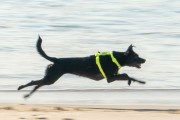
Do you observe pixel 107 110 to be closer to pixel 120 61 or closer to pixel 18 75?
pixel 120 61

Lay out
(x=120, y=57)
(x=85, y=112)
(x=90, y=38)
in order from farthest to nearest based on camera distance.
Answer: (x=90, y=38)
(x=120, y=57)
(x=85, y=112)

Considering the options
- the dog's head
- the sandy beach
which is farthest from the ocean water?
the dog's head

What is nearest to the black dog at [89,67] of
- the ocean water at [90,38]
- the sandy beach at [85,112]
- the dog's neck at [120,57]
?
the dog's neck at [120,57]

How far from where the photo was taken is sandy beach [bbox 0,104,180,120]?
18.6ft

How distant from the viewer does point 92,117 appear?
568 centimetres

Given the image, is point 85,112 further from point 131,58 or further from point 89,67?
point 131,58

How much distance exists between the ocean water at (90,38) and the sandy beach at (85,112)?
0.47 m

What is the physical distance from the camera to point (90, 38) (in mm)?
11891

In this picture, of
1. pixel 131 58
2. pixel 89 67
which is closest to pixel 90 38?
pixel 131 58

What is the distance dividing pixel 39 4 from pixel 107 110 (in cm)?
1289

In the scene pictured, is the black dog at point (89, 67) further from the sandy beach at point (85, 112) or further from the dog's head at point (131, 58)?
the sandy beach at point (85, 112)

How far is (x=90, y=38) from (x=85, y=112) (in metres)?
5.91

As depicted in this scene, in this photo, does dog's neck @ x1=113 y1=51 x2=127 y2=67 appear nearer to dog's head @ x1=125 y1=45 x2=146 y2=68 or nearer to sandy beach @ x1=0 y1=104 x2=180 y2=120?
dog's head @ x1=125 y1=45 x2=146 y2=68

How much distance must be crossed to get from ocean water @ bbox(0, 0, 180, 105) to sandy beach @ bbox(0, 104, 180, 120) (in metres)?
0.47
